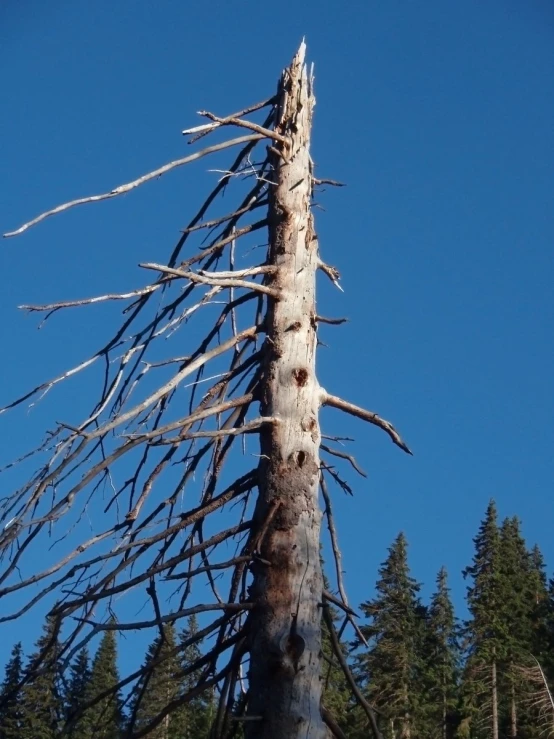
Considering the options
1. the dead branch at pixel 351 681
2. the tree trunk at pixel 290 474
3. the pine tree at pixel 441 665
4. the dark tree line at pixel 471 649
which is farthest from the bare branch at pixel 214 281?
the pine tree at pixel 441 665

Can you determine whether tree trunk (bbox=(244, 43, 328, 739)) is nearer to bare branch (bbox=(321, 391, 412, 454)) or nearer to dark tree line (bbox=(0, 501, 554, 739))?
bare branch (bbox=(321, 391, 412, 454))

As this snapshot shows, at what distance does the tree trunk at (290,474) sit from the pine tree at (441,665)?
95.0 feet

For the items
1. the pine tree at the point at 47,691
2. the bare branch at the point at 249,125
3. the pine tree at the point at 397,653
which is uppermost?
the pine tree at the point at 397,653

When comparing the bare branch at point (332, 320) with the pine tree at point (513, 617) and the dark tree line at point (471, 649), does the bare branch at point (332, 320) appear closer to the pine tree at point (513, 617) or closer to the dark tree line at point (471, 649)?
the dark tree line at point (471, 649)

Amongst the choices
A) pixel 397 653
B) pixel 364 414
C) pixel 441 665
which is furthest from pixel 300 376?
pixel 441 665

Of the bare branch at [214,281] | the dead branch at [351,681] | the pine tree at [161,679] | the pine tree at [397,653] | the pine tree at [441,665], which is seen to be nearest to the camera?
the pine tree at [161,679]

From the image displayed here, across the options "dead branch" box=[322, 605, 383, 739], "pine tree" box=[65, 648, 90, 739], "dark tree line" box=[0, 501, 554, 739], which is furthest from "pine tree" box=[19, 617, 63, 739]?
"dark tree line" box=[0, 501, 554, 739]

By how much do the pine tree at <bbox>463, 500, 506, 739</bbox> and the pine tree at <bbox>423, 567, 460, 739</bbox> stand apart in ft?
1.80

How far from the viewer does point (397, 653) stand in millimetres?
29266

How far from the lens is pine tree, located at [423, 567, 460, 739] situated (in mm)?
33188

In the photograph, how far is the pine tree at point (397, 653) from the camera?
28328mm

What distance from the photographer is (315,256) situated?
5570 millimetres

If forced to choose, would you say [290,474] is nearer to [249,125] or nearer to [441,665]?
[249,125]

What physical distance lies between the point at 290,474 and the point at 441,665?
31.4 m
